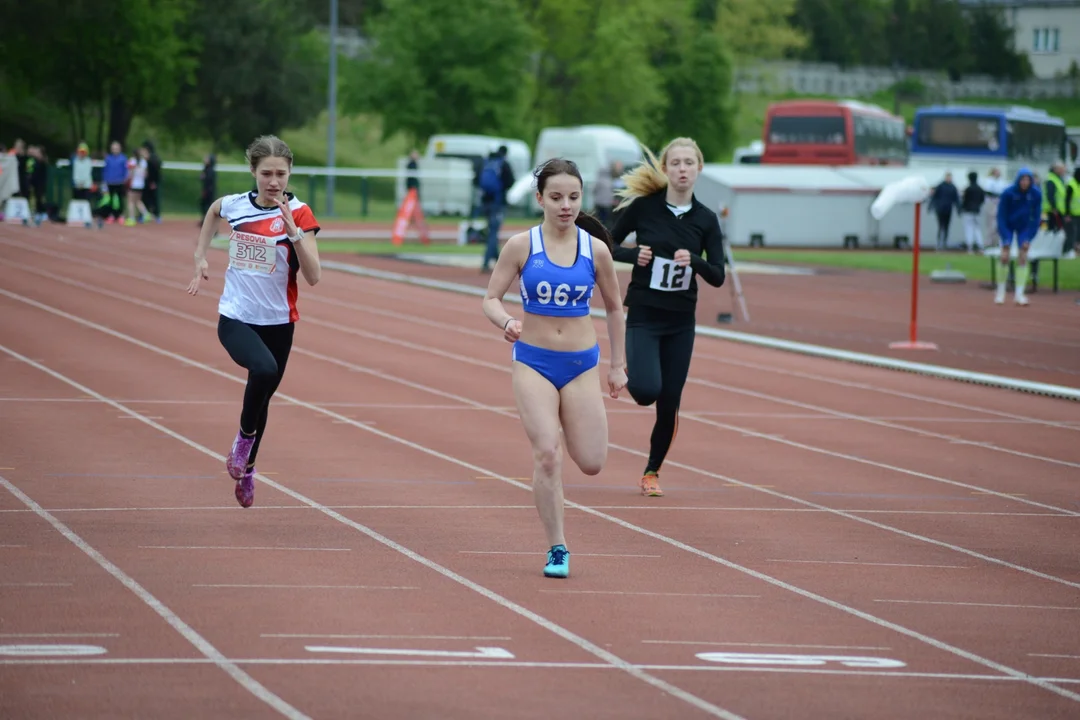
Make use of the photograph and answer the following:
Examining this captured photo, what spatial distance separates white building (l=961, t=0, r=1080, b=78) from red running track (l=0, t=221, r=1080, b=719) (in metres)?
119

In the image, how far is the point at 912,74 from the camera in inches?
4678

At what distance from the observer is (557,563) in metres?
7.88

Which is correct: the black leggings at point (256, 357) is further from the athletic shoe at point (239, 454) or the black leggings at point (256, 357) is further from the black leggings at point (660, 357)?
the black leggings at point (660, 357)

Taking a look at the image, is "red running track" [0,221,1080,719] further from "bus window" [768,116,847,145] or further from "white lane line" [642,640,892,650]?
"bus window" [768,116,847,145]

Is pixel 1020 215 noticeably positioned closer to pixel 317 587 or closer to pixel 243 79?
pixel 317 587

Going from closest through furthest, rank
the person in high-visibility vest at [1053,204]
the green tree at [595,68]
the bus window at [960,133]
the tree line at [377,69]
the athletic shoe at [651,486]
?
the athletic shoe at [651,486], the person in high-visibility vest at [1053,204], the bus window at [960,133], the tree line at [377,69], the green tree at [595,68]

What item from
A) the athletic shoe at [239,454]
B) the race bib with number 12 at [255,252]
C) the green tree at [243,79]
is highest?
the green tree at [243,79]

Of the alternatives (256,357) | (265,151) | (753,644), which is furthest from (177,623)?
(265,151)

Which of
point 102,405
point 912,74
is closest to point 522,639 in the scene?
point 102,405

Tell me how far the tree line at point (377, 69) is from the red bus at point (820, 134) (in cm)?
1309

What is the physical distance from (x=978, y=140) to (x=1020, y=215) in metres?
25.8

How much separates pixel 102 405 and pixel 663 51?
68615 millimetres

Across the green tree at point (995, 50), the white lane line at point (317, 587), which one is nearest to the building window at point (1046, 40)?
the green tree at point (995, 50)

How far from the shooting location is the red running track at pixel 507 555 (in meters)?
6.05
